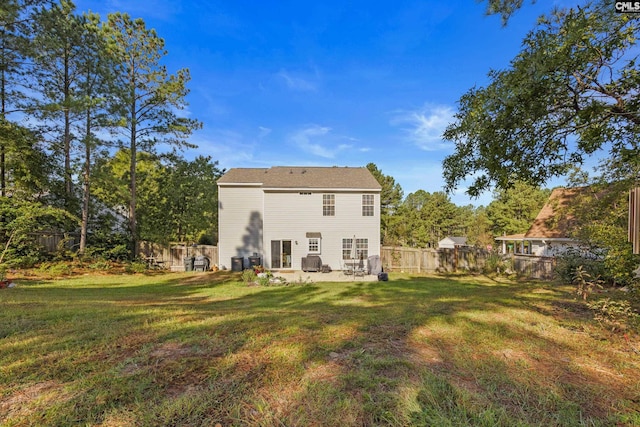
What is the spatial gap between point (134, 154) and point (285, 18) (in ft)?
37.6

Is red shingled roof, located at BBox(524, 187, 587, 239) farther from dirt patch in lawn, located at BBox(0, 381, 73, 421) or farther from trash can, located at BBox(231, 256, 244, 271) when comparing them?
dirt patch in lawn, located at BBox(0, 381, 73, 421)

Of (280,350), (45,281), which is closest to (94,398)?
(280,350)

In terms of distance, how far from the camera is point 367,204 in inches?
639

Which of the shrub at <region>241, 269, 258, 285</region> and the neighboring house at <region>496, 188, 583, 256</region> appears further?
the neighboring house at <region>496, 188, 583, 256</region>

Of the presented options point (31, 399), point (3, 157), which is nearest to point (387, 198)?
point (3, 157)

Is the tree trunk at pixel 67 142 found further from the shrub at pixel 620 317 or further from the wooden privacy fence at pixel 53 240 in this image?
the shrub at pixel 620 317

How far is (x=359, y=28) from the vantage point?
11070 mm

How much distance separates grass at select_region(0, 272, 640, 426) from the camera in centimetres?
188

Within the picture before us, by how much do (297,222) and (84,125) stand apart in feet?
42.8

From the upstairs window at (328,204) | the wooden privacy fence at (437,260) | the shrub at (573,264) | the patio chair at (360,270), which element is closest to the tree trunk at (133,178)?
the upstairs window at (328,204)

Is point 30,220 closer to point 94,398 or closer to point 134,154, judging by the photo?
point 134,154

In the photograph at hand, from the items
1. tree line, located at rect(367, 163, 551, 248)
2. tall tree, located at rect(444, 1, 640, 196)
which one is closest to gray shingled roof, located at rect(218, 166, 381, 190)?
tall tree, located at rect(444, 1, 640, 196)

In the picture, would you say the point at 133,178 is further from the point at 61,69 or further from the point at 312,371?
the point at 312,371

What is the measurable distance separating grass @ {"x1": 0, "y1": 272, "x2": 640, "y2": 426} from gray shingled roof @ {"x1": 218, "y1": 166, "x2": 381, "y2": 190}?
12.3 meters
